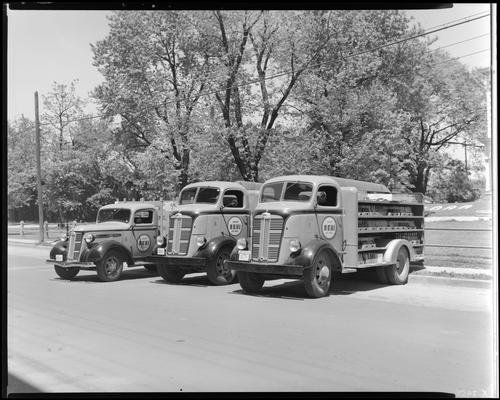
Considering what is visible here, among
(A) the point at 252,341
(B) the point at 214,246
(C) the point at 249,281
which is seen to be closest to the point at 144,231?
(B) the point at 214,246

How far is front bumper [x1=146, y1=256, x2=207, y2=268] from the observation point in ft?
39.2

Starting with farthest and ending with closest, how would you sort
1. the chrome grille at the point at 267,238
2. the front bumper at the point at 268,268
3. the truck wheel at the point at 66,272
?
the truck wheel at the point at 66,272
the chrome grille at the point at 267,238
the front bumper at the point at 268,268

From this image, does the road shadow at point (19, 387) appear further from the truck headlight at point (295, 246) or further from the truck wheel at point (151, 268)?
the truck wheel at point (151, 268)

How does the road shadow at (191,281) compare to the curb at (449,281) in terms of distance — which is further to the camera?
the road shadow at (191,281)

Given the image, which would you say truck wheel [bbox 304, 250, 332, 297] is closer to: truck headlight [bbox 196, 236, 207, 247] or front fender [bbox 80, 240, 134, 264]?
truck headlight [bbox 196, 236, 207, 247]

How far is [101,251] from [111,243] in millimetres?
410

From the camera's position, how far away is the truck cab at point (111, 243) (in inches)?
508

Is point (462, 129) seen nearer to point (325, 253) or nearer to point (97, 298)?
point (325, 253)

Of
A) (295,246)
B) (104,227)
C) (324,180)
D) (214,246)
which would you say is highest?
(324,180)

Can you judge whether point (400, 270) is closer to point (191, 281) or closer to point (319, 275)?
point (319, 275)

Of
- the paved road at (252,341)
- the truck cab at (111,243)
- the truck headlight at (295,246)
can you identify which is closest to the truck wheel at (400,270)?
the paved road at (252,341)

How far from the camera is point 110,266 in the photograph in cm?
1317

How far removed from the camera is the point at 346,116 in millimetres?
17609

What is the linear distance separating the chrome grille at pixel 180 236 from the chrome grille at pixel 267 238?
7.85 ft
